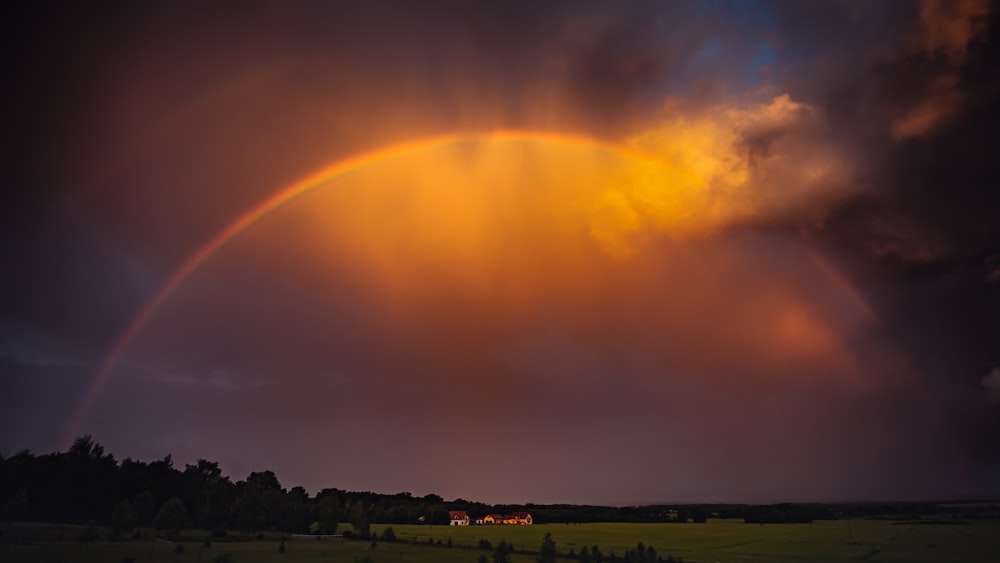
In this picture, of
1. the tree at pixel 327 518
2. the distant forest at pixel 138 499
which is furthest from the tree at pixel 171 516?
the tree at pixel 327 518

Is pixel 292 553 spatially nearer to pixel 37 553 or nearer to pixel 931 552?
pixel 37 553

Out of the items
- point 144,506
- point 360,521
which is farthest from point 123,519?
point 360,521

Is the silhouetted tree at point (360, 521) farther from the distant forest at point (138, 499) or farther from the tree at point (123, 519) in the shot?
the tree at point (123, 519)

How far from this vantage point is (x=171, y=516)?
10856 centimetres

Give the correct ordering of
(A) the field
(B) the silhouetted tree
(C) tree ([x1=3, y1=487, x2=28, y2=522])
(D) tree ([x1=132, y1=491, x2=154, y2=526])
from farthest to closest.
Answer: (B) the silhouetted tree, (D) tree ([x1=132, y1=491, x2=154, y2=526]), (C) tree ([x1=3, y1=487, x2=28, y2=522]), (A) the field

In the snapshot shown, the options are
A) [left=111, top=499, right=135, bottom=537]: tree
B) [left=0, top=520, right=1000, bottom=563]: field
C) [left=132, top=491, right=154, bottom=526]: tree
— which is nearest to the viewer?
[left=0, top=520, right=1000, bottom=563]: field

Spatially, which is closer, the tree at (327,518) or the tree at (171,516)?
the tree at (171,516)

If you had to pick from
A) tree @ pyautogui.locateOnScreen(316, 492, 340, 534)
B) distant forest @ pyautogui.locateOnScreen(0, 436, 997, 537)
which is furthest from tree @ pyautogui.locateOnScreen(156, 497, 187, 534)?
tree @ pyautogui.locateOnScreen(316, 492, 340, 534)

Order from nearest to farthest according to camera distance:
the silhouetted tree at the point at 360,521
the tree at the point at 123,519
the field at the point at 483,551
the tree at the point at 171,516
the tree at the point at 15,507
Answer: the field at the point at 483,551, the tree at the point at 123,519, the tree at the point at 15,507, the tree at the point at 171,516, the silhouetted tree at the point at 360,521

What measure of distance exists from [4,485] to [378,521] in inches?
4197

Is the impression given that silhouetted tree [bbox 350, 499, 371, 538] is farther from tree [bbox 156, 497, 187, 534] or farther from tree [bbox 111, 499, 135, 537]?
tree [bbox 111, 499, 135, 537]

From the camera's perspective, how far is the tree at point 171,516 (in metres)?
107

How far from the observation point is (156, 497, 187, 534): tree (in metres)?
107

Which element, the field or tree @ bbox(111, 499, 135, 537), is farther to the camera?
tree @ bbox(111, 499, 135, 537)
